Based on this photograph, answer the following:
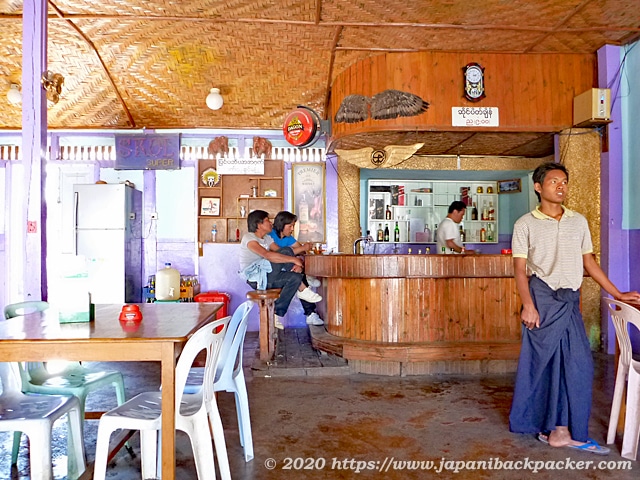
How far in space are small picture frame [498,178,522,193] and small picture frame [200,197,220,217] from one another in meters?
5.13

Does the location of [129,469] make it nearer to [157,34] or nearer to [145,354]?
[145,354]

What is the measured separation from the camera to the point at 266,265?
5441 millimetres

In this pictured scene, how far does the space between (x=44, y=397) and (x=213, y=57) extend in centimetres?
498

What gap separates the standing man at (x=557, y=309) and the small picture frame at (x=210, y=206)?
5.39 metres

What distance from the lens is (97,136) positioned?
303 inches

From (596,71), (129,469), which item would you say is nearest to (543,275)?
(129,469)

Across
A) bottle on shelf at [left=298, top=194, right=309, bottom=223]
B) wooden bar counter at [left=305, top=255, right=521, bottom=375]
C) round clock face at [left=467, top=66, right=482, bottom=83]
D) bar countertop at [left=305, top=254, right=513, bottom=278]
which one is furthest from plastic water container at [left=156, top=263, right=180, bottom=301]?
round clock face at [left=467, top=66, right=482, bottom=83]

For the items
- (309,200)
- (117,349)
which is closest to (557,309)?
(117,349)

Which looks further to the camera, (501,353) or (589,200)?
(589,200)

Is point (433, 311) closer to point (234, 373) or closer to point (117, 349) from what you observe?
point (234, 373)

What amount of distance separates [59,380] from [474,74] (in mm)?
5430

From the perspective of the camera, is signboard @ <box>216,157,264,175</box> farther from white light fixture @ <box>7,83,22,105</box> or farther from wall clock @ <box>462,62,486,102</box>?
wall clock @ <box>462,62,486,102</box>

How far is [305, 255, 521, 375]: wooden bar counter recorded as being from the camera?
4.96 meters

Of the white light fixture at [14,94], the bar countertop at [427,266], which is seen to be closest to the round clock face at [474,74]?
the bar countertop at [427,266]
